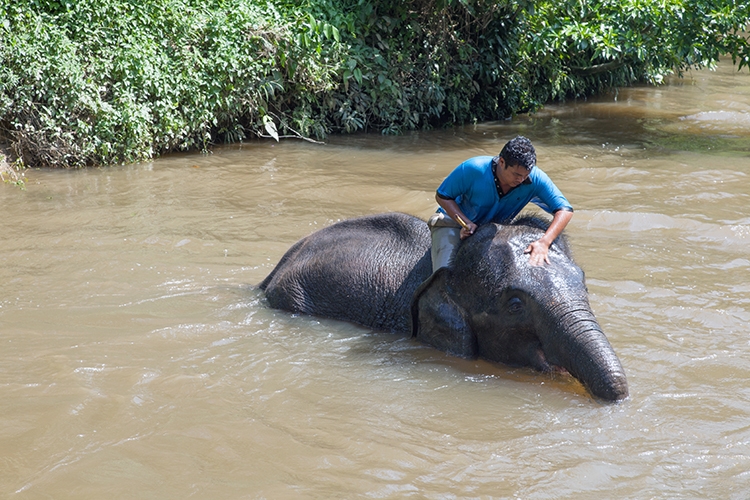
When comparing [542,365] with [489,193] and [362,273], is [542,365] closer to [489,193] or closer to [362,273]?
[489,193]

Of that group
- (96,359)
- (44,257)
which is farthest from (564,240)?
(44,257)

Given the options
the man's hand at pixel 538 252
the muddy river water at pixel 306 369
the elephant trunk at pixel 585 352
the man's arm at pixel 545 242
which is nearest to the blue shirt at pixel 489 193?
the man's arm at pixel 545 242

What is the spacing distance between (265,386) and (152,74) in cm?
649

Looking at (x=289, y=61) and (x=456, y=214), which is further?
(x=289, y=61)

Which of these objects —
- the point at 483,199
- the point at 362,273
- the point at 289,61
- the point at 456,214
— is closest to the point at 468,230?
the point at 456,214

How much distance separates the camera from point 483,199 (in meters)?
5.05

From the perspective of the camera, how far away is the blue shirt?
500 centimetres

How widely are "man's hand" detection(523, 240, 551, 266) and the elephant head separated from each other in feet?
0.10

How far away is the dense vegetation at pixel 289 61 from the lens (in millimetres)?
9664

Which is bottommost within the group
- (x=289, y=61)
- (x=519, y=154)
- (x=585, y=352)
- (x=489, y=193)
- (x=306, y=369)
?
(x=306, y=369)

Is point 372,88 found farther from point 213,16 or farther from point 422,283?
point 422,283

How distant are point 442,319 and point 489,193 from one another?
32.3 inches

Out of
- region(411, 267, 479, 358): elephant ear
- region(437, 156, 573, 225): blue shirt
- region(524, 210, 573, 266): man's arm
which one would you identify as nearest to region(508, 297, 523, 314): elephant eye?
region(524, 210, 573, 266): man's arm

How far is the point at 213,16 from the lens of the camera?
35.9 ft
